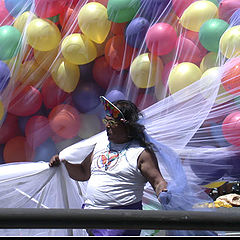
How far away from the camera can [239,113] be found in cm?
268

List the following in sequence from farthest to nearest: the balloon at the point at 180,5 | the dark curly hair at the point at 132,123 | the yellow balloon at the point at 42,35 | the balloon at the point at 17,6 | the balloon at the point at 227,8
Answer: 1. the balloon at the point at 17,6
2. the yellow balloon at the point at 42,35
3. the balloon at the point at 180,5
4. the balloon at the point at 227,8
5. the dark curly hair at the point at 132,123

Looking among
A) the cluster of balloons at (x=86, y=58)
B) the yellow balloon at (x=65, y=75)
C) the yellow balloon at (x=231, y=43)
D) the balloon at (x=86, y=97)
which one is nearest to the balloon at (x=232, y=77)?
the yellow balloon at (x=231, y=43)

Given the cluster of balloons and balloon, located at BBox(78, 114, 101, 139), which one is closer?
the cluster of balloons

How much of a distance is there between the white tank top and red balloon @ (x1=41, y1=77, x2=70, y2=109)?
1.06 m

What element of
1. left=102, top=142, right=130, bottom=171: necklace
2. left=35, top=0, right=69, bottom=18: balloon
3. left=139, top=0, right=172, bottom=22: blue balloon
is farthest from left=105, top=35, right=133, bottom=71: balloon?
left=102, top=142, right=130, bottom=171: necklace

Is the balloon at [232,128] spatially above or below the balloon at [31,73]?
below

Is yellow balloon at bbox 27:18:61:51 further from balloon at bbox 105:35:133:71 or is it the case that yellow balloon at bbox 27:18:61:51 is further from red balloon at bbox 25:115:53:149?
red balloon at bbox 25:115:53:149

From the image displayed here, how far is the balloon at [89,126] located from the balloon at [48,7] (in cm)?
80

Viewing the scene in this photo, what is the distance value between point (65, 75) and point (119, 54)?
15.9 inches

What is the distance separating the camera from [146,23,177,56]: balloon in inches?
117

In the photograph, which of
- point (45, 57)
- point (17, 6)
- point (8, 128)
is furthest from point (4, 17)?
point (8, 128)

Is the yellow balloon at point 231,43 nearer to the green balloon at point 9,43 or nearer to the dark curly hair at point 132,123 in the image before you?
the dark curly hair at point 132,123

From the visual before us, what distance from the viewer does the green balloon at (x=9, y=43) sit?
3139 mm

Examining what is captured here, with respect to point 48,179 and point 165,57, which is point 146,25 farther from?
point 48,179
